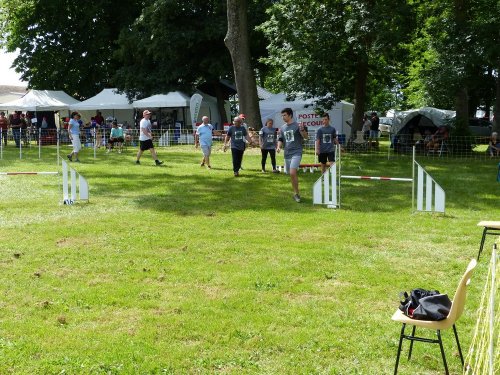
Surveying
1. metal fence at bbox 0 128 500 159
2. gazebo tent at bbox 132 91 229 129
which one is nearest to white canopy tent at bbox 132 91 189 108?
gazebo tent at bbox 132 91 229 129

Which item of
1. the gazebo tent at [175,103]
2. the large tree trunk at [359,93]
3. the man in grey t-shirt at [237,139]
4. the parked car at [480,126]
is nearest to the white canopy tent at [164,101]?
the gazebo tent at [175,103]

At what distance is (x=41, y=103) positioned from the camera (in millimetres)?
34406

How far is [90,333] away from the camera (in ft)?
18.2

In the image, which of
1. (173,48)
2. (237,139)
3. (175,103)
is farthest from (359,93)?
(173,48)

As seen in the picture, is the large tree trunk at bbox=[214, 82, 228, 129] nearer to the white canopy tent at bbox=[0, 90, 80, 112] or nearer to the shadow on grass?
the white canopy tent at bbox=[0, 90, 80, 112]

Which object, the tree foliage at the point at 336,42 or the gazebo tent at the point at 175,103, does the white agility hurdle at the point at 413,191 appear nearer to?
the tree foliage at the point at 336,42

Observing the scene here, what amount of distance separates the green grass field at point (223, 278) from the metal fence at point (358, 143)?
961cm

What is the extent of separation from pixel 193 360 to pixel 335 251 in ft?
13.1

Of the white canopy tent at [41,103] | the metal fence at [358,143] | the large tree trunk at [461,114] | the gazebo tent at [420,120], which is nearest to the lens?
the metal fence at [358,143]

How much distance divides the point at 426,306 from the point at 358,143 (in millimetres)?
22017

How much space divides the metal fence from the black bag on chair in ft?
55.0

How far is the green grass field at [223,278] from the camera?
16.8 ft

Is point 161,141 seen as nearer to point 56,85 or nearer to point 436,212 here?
point 56,85

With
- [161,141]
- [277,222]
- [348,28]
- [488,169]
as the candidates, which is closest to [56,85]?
[161,141]
